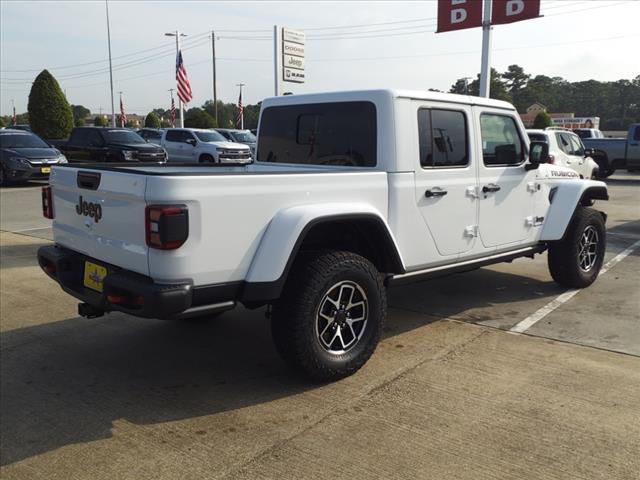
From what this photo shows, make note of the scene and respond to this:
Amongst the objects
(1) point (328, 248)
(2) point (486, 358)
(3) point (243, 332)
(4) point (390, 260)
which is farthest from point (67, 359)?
(2) point (486, 358)

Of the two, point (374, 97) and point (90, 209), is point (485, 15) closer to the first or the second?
point (374, 97)

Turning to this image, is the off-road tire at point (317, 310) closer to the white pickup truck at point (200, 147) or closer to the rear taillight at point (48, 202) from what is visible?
the rear taillight at point (48, 202)

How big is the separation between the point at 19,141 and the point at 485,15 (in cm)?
1515

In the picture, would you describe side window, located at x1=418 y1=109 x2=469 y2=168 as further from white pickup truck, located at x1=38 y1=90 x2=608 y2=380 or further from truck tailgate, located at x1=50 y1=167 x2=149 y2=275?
truck tailgate, located at x1=50 y1=167 x2=149 y2=275

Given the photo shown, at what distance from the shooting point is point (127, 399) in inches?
141

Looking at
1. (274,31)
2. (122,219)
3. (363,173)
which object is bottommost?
(122,219)

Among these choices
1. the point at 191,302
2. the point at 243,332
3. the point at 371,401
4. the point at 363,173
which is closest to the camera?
the point at 191,302

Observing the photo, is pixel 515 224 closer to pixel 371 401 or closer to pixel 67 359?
pixel 371 401

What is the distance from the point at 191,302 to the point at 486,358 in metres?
2.21

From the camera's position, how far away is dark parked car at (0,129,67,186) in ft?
51.3

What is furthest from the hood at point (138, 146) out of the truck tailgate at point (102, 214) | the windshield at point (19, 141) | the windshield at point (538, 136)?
the truck tailgate at point (102, 214)

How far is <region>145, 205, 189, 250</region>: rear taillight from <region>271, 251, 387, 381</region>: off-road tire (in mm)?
808

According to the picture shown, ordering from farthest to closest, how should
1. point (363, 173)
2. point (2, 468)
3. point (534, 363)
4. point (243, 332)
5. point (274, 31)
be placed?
point (274, 31)
point (243, 332)
point (534, 363)
point (363, 173)
point (2, 468)

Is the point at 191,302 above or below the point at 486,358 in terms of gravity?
above
